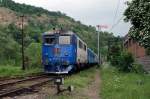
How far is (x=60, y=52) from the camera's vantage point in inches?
1315

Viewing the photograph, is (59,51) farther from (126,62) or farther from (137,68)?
(137,68)

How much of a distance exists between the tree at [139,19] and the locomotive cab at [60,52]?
11293mm

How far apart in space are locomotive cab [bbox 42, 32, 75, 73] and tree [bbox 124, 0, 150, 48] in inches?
445

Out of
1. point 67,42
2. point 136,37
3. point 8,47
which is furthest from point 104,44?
point 136,37

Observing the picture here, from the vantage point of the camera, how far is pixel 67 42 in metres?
33.6

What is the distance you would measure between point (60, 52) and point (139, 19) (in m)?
13.4

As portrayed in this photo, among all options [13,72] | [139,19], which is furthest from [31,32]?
[139,19]

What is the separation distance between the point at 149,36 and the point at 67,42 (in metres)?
14.7

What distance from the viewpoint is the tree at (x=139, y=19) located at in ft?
64.8

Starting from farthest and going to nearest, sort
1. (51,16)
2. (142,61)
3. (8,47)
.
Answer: (51,16)
(8,47)
(142,61)

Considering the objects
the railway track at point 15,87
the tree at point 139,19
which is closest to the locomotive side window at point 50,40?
the railway track at point 15,87

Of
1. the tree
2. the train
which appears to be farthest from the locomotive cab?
the tree

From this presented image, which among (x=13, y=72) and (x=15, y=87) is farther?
(x=13, y=72)

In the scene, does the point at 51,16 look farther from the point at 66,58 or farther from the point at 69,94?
the point at 69,94
